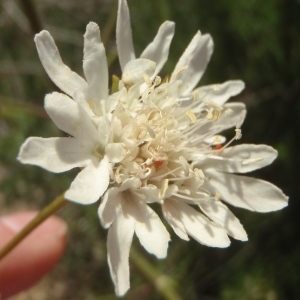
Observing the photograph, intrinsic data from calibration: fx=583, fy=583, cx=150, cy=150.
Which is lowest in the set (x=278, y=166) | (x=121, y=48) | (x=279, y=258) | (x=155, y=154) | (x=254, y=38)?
(x=279, y=258)

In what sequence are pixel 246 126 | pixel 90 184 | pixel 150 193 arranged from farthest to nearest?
1. pixel 246 126
2. pixel 150 193
3. pixel 90 184

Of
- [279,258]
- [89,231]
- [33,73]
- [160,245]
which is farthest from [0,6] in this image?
[160,245]

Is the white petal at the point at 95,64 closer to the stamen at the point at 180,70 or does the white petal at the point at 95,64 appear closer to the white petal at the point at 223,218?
the stamen at the point at 180,70

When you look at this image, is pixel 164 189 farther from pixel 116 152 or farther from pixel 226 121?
pixel 226 121

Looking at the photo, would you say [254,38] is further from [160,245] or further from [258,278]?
[160,245]

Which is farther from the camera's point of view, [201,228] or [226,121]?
[226,121]

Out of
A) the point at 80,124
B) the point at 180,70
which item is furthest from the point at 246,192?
the point at 80,124
